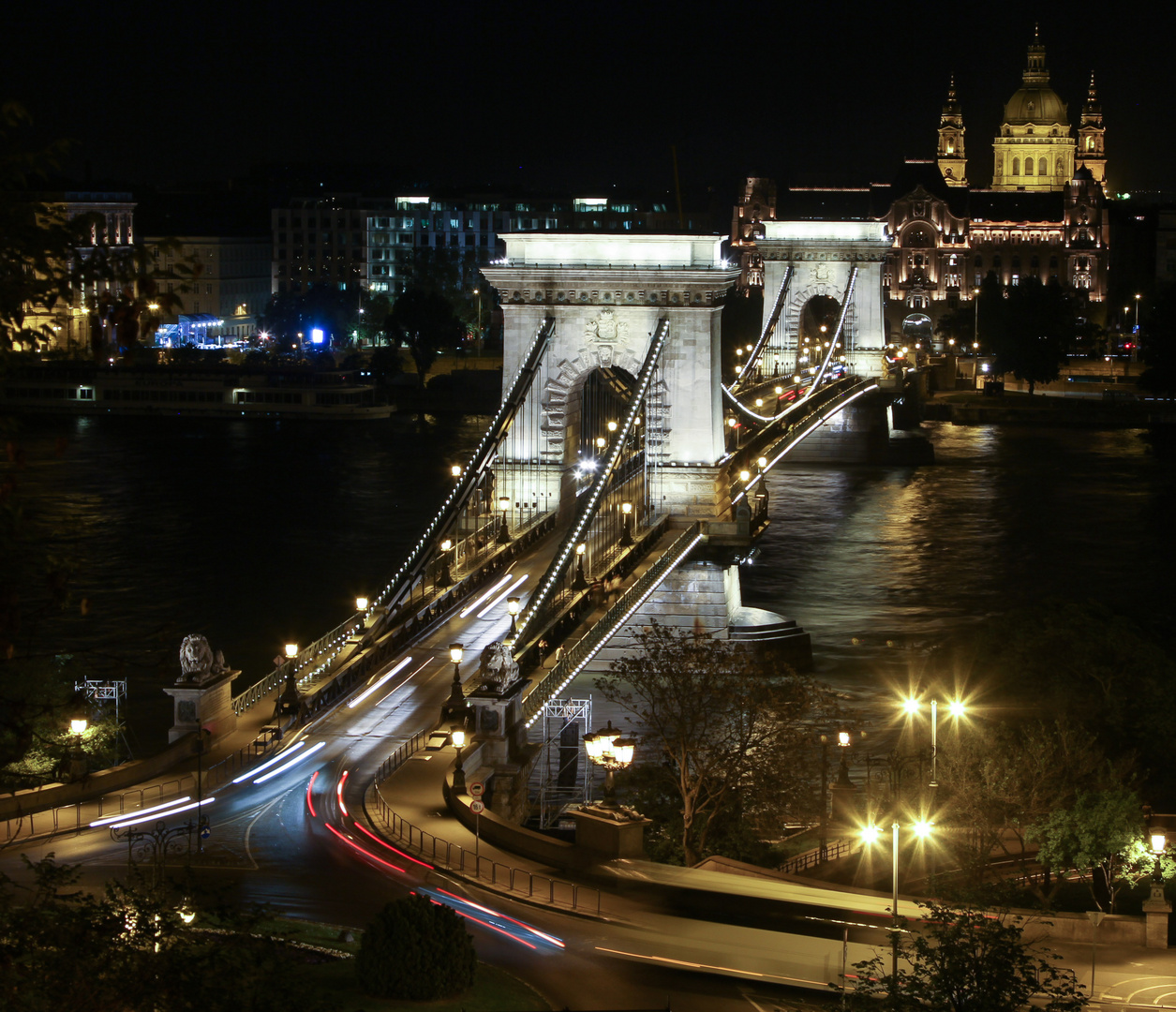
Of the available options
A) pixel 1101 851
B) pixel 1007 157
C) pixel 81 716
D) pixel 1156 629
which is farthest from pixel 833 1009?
pixel 1007 157

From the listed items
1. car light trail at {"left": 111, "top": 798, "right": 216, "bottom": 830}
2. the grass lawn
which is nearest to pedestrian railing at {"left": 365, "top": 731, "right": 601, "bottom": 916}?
car light trail at {"left": 111, "top": 798, "right": 216, "bottom": 830}

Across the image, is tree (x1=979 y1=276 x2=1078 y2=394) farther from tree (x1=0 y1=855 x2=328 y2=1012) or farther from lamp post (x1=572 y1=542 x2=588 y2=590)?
tree (x1=0 y1=855 x2=328 y2=1012)

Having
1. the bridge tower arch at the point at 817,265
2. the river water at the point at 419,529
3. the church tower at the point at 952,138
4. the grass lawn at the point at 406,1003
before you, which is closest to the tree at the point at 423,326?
the river water at the point at 419,529

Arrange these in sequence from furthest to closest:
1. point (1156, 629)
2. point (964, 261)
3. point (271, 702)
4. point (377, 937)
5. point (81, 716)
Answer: point (964, 261) < point (1156, 629) < point (271, 702) < point (81, 716) < point (377, 937)

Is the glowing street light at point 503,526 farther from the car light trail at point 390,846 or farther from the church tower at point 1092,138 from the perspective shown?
the church tower at point 1092,138

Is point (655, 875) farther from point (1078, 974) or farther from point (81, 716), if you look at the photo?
point (81, 716)

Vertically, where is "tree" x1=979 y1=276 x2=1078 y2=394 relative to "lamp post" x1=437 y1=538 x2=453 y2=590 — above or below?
above
